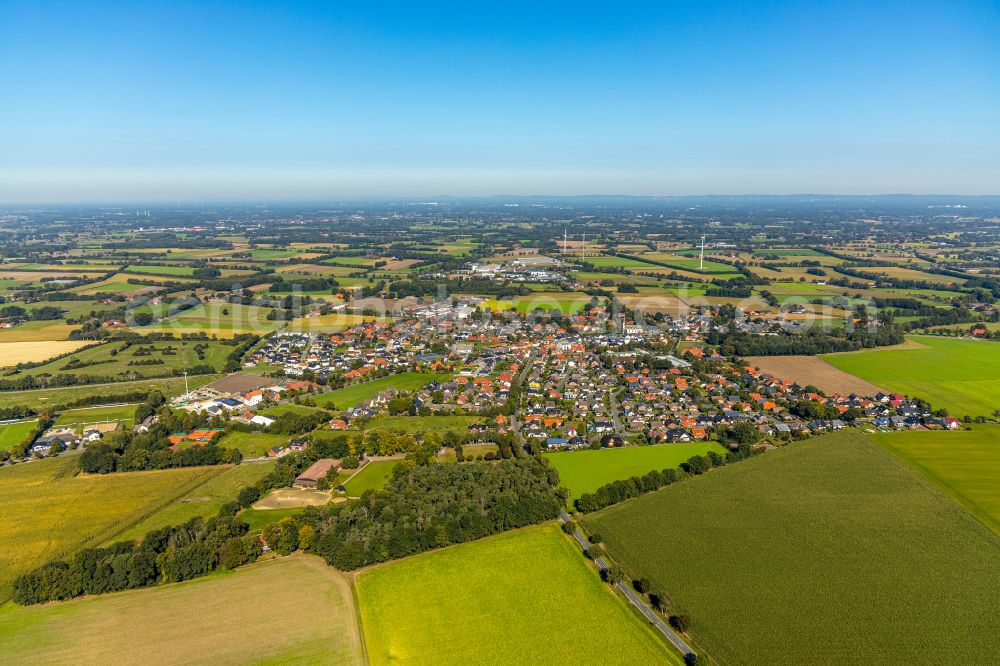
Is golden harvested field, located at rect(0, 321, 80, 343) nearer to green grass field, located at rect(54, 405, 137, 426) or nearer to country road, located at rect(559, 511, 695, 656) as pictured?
green grass field, located at rect(54, 405, 137, 426)

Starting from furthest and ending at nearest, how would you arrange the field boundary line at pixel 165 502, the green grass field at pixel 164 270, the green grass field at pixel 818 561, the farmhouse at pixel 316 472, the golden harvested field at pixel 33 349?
the green grass field at pixel 164 270 < the golden harvested field at pixel 33 349 < the farmhouse at pixel 316 472 < the field boundary line at pixel 165 502 < the green grass field at pixel 818 561

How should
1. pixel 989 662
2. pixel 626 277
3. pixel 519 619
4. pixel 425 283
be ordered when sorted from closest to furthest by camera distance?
pixel 989 662, pixel 519 619, pixel 425 283, pixel 626 277

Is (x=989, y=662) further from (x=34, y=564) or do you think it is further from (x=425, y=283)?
(x=425, y=283)

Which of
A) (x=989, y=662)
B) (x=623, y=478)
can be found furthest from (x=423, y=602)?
(x=989, y=662)

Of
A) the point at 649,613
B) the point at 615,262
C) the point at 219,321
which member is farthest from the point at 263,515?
the point at 615,262

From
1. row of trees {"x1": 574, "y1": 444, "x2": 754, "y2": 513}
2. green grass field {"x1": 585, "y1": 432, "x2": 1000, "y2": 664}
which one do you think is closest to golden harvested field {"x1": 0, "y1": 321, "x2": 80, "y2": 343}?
row of trees {"x1": 574, "y1": 444, "x2": 754, "y2": 513}

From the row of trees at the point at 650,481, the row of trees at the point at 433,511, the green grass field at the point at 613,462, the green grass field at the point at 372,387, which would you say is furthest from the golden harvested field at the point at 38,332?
the row of trees at the point at 650,481

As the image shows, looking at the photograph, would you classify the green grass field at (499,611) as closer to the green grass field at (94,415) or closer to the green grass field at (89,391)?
the green grass field at (94,415)
